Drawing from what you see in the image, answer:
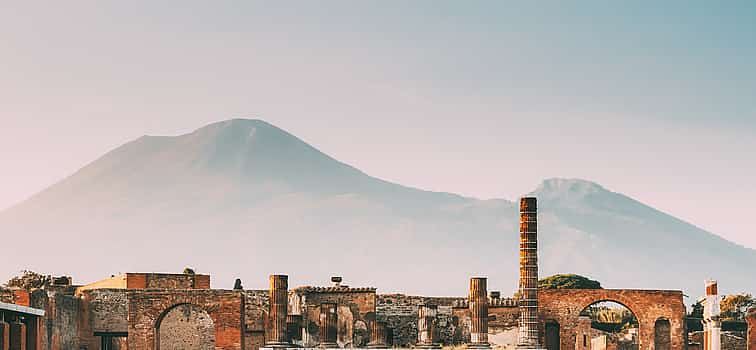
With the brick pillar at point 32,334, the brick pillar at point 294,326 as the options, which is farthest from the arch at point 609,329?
the brick pillar at point 32,334

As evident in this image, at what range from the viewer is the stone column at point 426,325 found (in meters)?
53.6

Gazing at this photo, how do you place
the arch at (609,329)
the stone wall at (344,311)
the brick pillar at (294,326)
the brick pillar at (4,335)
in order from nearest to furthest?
the brick pillar at (4,335), the stone wall at (344,311), the brick pillar at (294,326), the arch at (609,329)

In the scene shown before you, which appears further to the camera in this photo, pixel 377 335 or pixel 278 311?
pixel 377 335

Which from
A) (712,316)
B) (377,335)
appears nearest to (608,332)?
(712,316)

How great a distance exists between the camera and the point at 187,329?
5772 cm

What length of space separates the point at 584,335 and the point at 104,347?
20.3m

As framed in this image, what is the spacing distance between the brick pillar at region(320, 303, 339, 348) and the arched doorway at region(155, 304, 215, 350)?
617 cm

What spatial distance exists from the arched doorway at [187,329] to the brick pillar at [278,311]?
164 inches

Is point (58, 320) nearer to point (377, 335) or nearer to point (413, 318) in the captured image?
point (377, 335)

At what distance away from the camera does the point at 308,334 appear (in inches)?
2146

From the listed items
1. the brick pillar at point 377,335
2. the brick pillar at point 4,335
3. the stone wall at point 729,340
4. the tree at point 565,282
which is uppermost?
the tree at point 565,282

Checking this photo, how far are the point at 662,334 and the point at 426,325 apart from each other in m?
11.1

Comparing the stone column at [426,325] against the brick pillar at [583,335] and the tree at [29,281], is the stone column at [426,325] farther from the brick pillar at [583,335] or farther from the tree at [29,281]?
the tree at [29,281]

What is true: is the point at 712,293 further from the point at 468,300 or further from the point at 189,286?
the point at 189,286
